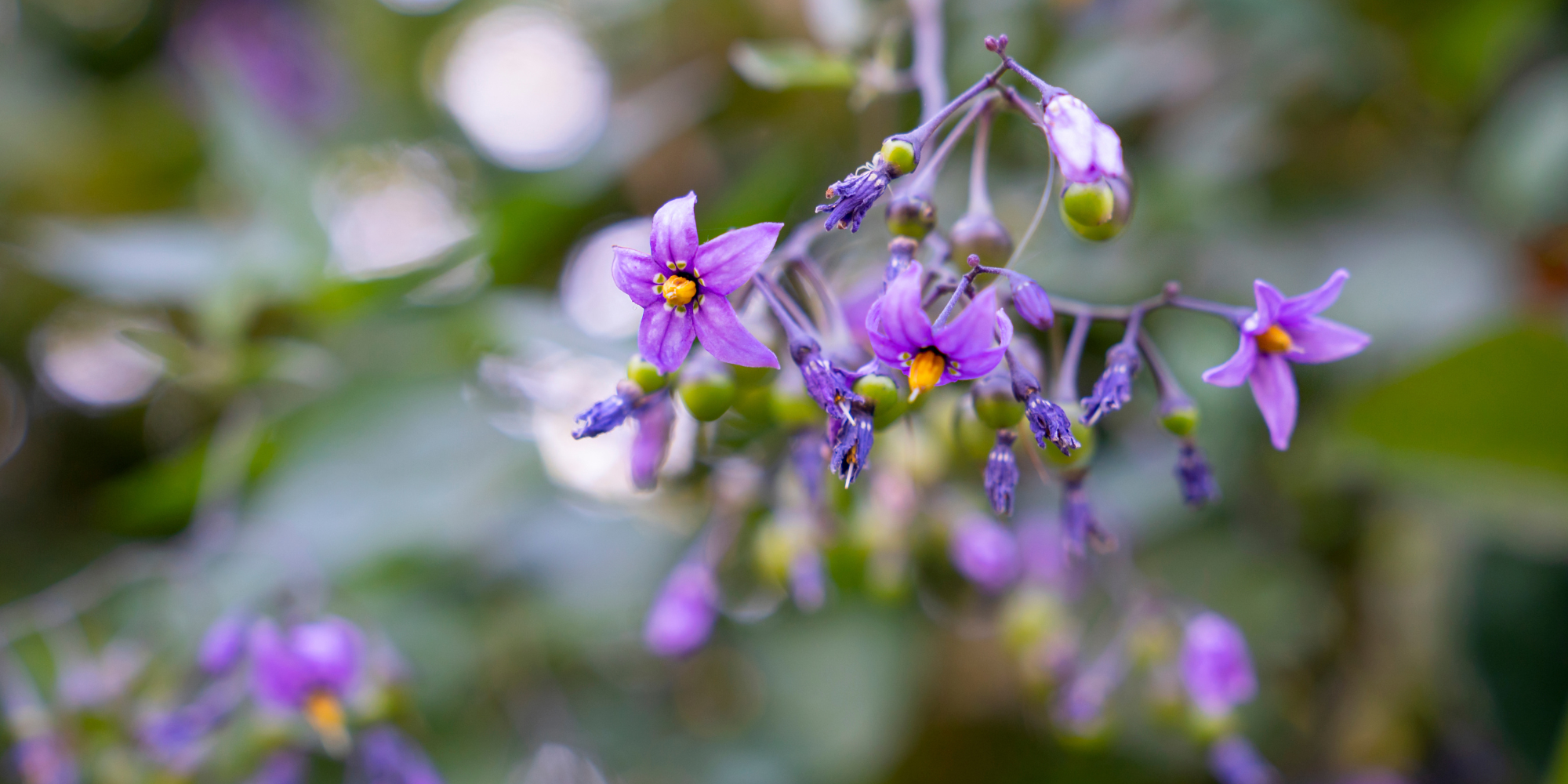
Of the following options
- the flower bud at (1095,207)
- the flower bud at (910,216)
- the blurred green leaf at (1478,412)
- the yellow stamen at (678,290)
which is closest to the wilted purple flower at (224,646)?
the yellow stamen at (678,290)

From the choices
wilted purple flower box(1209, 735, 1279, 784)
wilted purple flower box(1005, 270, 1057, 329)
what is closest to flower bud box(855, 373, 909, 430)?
wilted purple flower box(1005, 270, 1057, 329)

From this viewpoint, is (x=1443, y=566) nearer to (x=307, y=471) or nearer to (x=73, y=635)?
(x=307, y=471)

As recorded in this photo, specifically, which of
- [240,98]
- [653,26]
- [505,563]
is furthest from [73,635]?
[653,26]

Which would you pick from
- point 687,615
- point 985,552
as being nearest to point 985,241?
point 985,552

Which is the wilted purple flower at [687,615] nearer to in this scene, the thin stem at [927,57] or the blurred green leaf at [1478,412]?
the thin stem at [927,57]

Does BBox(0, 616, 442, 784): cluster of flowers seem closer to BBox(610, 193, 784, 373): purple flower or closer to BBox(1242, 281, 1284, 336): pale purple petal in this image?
BBox(610, 193, 784, 373): purple flower

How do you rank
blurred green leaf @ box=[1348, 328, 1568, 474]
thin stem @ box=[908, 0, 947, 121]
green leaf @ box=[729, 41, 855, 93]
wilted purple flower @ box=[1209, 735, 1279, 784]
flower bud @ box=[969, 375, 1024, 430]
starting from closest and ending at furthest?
flower bud @ box=[969, 375, 1024, 430], thin stem @ box=[908, 0, 947, 121], green leaf @ box=[729, 41, 855, 93], wilted purple flower @ box=[1209, 735, 1279, 784], blurred green leaf @ box=[1348, 328, 1568, 474]
